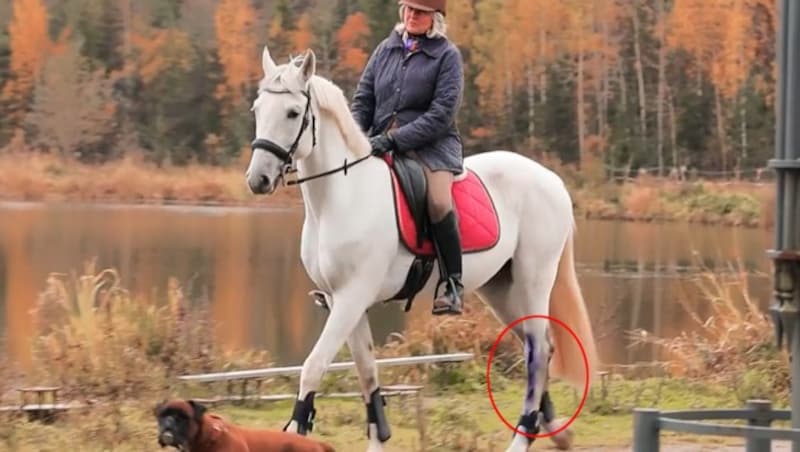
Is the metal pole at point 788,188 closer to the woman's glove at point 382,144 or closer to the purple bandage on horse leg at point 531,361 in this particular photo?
the woman's glove at point 382,144

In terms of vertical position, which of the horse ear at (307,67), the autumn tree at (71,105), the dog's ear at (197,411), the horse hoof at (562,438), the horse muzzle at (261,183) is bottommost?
the horse hoof at (562,438)

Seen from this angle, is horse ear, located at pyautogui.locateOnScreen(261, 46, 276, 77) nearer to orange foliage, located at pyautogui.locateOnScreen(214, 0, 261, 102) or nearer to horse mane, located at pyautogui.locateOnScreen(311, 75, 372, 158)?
horse mane, located at pyautogui.locateOnScreen(311, 75, 372, 158)

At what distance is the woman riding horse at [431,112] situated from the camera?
7.53m

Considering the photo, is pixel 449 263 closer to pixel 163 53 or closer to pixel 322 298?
pixel 322 298

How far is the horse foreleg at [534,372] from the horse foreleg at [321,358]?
1.11m

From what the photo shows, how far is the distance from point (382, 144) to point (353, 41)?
33.5 metres

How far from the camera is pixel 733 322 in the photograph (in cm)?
1167

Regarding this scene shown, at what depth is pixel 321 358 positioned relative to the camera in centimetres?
717

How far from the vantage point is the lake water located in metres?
14.4

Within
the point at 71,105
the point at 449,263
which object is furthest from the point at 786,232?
the point at 71,105

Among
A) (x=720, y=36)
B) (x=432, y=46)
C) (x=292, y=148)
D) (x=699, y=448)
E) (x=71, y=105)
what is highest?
(x=720, y=36)

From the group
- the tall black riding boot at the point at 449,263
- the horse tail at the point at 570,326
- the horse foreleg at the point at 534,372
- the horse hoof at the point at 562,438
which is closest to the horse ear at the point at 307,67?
the tall black riding boot at the point at 449,263

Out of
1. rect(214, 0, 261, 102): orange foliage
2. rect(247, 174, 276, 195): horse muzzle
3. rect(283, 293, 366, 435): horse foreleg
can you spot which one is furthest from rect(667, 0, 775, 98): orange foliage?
rect(247, 174, 276, 195): horse muzzle

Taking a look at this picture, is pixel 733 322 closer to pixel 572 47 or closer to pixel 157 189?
pixel 157 189
